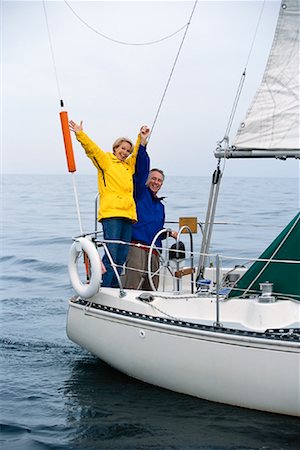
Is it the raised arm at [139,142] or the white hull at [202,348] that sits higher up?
the raised arm at [139,142]

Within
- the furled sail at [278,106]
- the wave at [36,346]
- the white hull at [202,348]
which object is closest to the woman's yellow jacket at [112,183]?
the white hull at [202,348]

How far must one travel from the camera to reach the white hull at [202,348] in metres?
5.98

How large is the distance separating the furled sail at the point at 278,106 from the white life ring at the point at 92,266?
1.51m

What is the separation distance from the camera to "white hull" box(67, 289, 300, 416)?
5.98 meters

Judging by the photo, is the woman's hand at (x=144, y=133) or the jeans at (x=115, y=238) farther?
the jeans at (x=115, y=238)

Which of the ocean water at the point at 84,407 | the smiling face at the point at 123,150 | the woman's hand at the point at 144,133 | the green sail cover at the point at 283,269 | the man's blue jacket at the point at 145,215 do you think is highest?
the woman's hand at the point at 144,133

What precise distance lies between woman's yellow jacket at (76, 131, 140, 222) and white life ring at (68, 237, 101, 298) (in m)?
0.33

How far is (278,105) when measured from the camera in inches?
281

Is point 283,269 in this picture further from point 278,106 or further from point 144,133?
point 144,133

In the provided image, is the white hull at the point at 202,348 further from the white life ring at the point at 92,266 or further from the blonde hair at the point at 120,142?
the blonde hair at the point at 120,142

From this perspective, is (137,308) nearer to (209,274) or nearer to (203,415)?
(203,415)

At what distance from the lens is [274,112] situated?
713 cm

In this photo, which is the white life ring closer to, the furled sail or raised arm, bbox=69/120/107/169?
raised arm, bbox=69/120/107/169

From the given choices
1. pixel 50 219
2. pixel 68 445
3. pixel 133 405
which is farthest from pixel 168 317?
pixel 50 219
